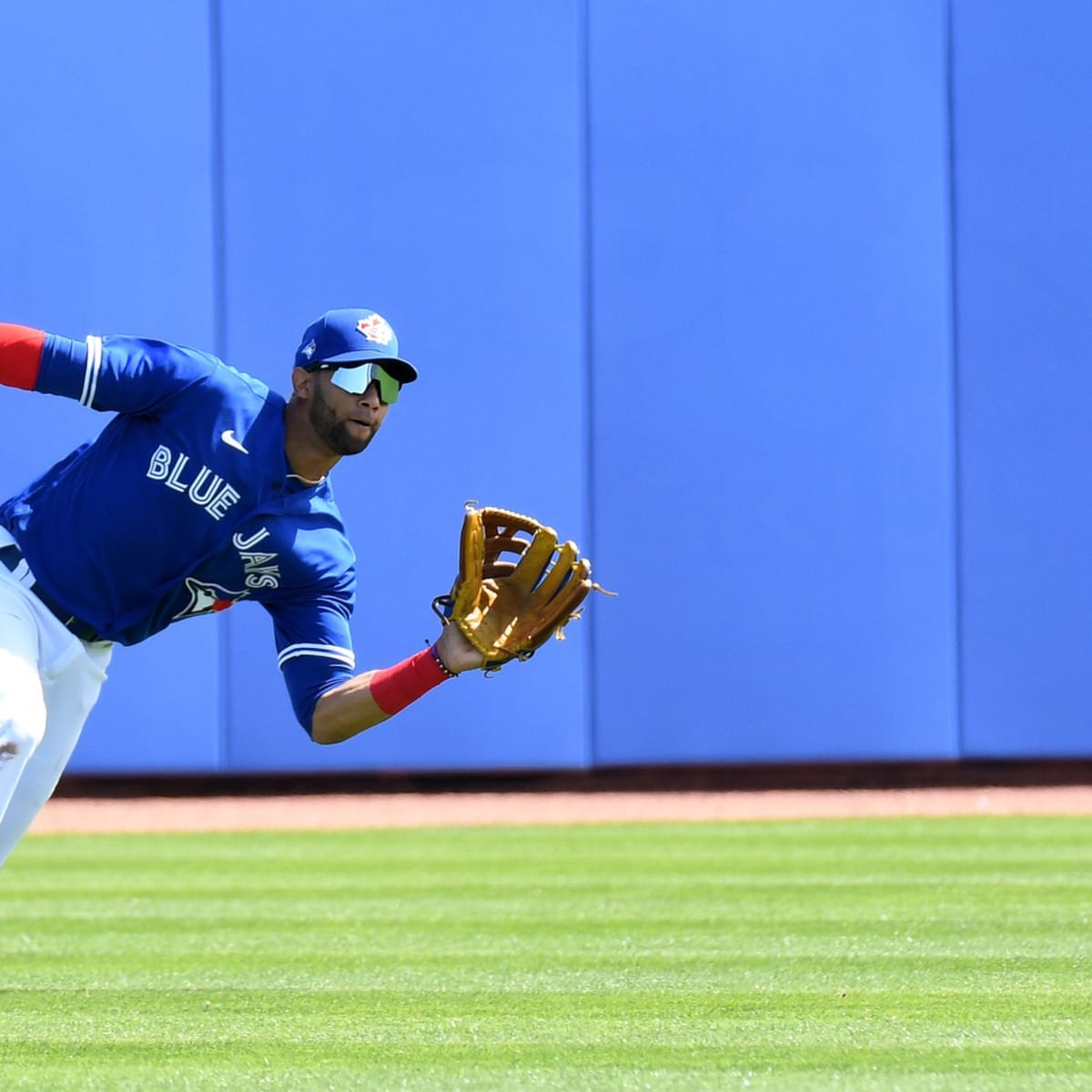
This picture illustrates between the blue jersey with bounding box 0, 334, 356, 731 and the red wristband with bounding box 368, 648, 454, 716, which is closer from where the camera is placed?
the blue jersey with bounding box 0, 334, 356, 731

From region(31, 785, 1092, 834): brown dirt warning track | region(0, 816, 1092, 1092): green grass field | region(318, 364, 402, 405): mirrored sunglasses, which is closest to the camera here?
region(0, 816, 1092, 1092): green grass field

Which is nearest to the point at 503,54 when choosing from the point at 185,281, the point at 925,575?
the point at 185,281

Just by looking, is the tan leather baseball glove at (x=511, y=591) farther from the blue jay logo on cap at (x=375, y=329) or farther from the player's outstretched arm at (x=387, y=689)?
the blue jay logo on cap at (x=375, y=329)

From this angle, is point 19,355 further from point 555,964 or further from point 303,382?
point 555,964

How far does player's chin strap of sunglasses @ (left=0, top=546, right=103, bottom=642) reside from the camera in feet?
13.9

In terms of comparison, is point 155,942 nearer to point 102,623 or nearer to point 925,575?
point 102,623

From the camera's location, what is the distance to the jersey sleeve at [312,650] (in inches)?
178

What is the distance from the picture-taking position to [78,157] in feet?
37.0

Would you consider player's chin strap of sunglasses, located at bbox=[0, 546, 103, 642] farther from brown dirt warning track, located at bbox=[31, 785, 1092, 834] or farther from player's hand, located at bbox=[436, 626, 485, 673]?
brown dirt warning track, located at bbox=[31, 785, 1092, 834]

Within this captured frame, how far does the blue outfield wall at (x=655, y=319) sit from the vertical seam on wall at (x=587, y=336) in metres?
0.02

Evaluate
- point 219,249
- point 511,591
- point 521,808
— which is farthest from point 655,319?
point 511,591

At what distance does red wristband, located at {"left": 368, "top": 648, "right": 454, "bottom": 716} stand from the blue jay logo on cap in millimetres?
741

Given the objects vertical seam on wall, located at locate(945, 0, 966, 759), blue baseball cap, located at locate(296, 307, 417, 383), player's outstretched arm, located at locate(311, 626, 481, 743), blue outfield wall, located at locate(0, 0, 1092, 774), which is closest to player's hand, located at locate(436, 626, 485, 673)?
player's outstretched arm, located at locate(311, 626, 481, 743)

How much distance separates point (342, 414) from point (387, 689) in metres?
0.65
